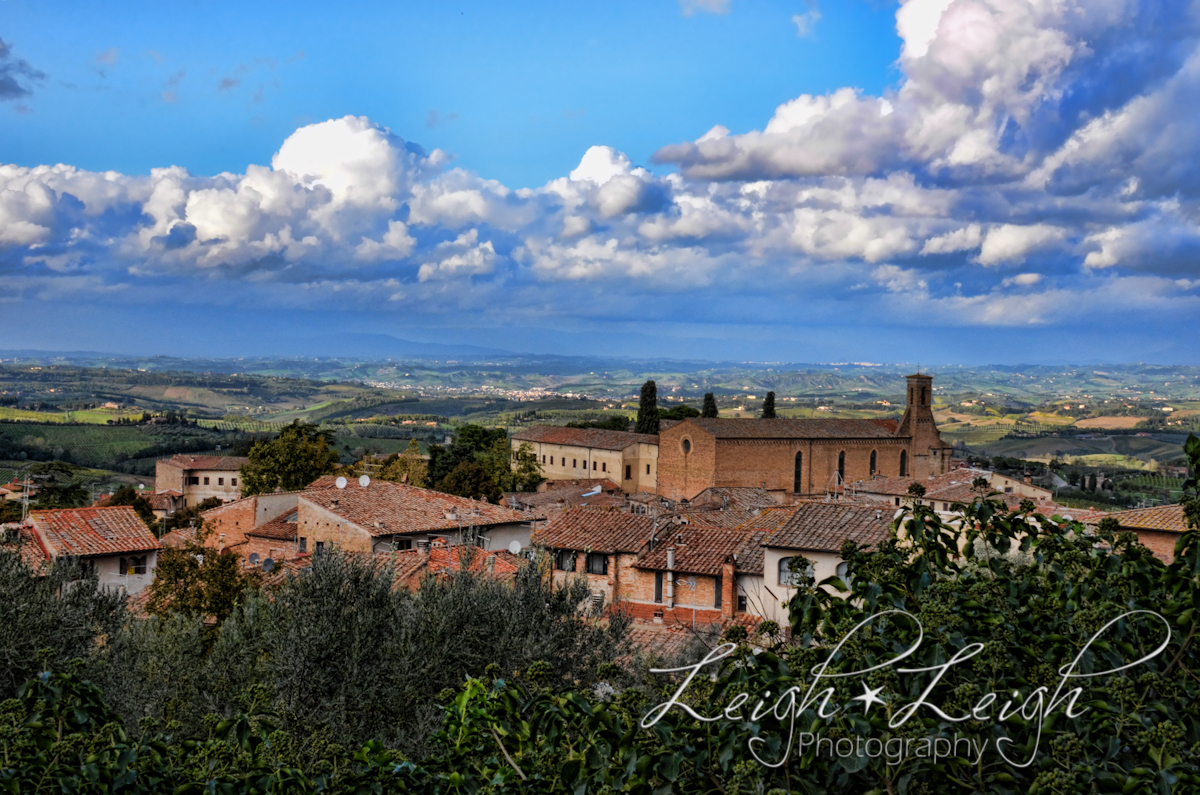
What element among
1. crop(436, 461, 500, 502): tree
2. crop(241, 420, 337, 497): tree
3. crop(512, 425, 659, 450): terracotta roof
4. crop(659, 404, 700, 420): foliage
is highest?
crop(241, 420, 337, 497): tree

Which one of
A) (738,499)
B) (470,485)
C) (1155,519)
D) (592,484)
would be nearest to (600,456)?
(592,484)

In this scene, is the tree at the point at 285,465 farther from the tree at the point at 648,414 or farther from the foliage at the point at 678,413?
the foliage at the point at 678,413

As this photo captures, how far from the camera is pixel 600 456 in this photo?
249 ft

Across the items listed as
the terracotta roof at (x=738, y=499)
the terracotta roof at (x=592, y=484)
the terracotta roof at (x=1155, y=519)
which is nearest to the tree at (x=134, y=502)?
the terracotta roof at (x=592, y=484)

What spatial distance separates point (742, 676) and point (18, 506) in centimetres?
4555

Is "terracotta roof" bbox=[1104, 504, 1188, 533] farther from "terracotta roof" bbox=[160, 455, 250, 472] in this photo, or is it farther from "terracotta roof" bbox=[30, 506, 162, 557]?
"terracotta roof" bbox=[160, 455, 250, 472]

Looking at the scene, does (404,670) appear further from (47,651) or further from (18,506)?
(18,506)

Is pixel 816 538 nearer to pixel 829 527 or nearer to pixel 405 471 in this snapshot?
pixel 829 527

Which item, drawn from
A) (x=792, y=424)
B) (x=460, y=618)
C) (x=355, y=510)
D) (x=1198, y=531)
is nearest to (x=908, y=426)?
(x=792, y=424)

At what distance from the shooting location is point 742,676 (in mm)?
4574

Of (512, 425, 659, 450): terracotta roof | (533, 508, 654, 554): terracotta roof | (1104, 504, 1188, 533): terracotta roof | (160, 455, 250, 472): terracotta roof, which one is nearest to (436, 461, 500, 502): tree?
(512, 425, 659, 450): terracotta roof

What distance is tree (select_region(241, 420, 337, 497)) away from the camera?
153ft

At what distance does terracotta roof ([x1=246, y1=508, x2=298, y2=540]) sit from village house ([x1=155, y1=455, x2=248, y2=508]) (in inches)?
1920

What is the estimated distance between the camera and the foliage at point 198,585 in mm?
18984
